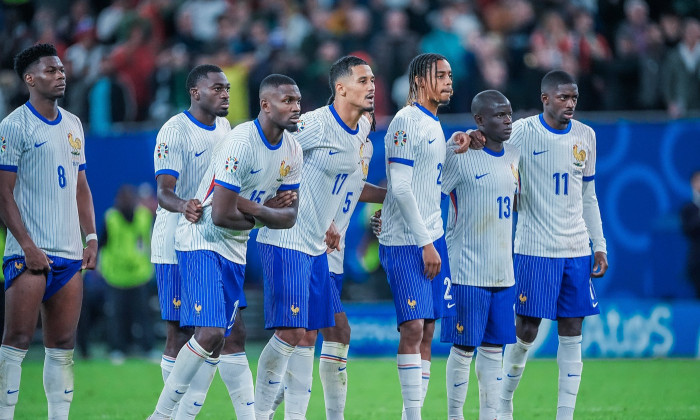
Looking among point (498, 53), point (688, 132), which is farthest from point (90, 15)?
point (688, 132)

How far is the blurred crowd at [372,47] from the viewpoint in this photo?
16.8 meters

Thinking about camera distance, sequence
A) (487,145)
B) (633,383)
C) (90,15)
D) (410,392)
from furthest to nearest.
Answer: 1. (90,15)
2. (633,383)
3. (487,145)
4. (410,392)

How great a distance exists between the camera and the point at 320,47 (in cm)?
1808

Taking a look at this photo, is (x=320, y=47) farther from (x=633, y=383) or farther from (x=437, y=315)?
(x=437, y=315)

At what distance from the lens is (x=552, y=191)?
9.26 m

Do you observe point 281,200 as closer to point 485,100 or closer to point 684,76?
point 485,100

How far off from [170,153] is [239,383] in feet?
6.28

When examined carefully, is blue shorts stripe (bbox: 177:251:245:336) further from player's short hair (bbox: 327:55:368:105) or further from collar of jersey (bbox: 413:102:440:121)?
collar of jersey (bbox: 413:102:440:121)

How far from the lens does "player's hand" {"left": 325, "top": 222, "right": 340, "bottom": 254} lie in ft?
28.6

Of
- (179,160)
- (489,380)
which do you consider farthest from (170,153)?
(489,380)

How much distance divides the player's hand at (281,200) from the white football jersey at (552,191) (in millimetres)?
2349

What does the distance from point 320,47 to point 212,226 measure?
10623mm

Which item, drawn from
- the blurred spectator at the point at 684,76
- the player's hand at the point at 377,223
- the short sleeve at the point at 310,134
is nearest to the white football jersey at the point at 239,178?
the short sleeve at the point at 310,134

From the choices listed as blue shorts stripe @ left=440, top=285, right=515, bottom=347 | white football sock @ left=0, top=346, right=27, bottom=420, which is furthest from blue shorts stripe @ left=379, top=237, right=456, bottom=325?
white football sock @ left=0, top=346, right=27, bottom=420
